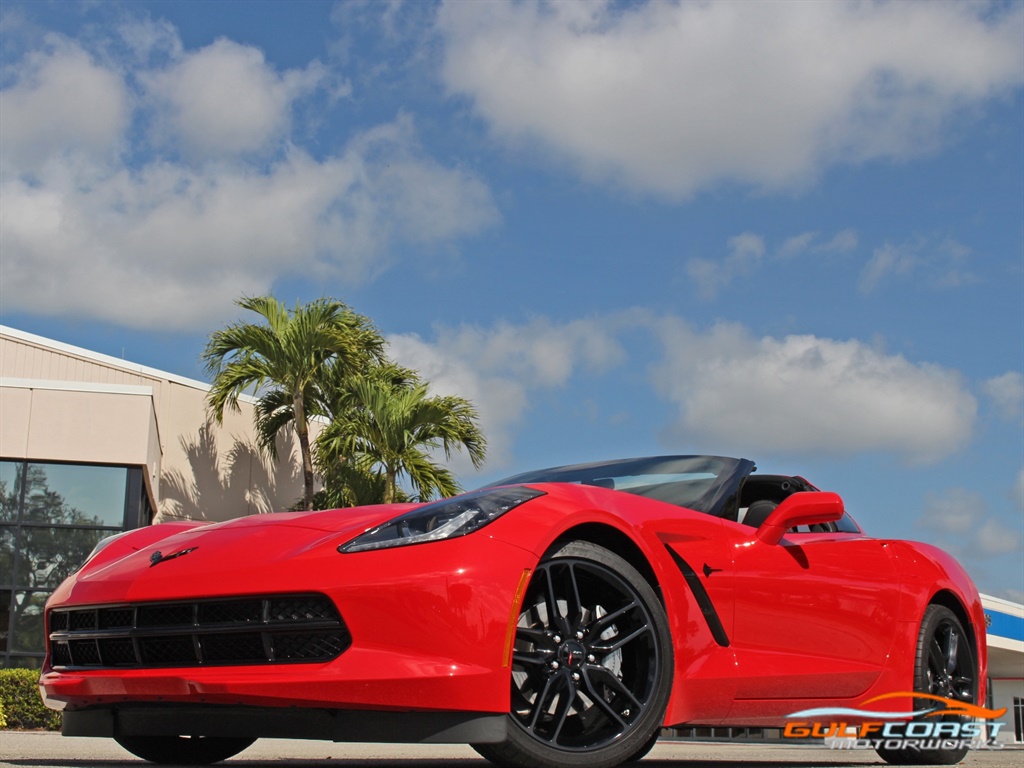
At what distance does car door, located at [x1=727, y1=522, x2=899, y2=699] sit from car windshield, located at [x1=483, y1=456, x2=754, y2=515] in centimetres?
27

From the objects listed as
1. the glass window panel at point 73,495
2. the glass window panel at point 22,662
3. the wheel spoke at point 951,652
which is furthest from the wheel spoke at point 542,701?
the glass window panel at point 73,495

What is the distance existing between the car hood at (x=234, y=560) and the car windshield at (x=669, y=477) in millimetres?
1115

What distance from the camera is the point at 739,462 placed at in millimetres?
4801

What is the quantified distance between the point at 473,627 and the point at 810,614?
1645mm

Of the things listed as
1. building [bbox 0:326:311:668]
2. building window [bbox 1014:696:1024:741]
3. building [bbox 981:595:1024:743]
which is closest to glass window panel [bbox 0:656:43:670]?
building [bbox 0:326:311:668]

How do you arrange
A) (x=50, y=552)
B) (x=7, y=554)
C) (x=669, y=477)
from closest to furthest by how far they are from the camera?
(x=669, y=477), (x=7, y=554), (x=50, y=552)

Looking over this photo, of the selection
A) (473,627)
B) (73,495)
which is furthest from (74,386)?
(473,627)

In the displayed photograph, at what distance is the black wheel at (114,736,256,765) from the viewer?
4.55 meters

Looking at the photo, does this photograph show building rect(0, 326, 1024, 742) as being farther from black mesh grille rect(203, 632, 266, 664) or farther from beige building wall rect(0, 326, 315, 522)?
black mesh grille rect(203, 632, 266, 664)

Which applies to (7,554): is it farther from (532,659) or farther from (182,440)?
(532,659)

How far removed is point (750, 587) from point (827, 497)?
0.45m

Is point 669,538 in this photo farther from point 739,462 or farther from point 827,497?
point 739,462

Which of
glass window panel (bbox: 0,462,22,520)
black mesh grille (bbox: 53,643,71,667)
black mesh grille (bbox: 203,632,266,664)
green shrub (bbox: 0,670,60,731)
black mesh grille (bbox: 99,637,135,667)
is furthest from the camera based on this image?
glass window panel (bbox: 0,462,22,520)

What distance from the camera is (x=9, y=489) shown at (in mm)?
17078
